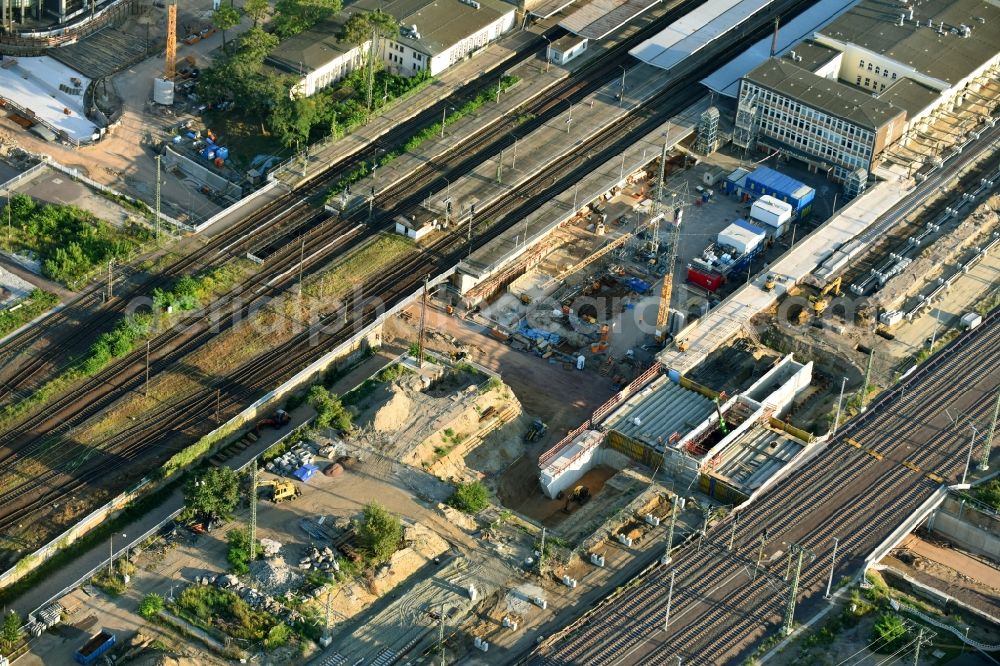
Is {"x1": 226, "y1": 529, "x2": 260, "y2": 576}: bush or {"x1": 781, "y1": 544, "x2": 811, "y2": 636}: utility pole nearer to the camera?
{"x1": 781, "y1": 544, "x2": 811, "y2": 636}: utility pole

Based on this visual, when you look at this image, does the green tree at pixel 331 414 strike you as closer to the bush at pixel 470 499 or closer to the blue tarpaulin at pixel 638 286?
the bush at pixel 470 499

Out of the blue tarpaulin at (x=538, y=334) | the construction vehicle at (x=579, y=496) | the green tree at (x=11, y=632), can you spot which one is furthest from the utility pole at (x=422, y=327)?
the green tree at (x=11, y=632)

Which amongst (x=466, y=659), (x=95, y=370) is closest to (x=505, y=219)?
(x=95, y=370)

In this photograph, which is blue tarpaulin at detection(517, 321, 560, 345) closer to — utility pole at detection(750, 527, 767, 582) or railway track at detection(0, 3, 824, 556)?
railway track at detection(0, 3, 824, 556)

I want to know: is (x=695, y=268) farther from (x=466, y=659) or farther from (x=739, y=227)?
(x=466, y=659)

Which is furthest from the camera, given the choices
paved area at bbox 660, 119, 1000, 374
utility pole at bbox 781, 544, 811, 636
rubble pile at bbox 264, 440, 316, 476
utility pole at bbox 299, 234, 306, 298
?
utility pole at bbox 299, 234, 306, 298

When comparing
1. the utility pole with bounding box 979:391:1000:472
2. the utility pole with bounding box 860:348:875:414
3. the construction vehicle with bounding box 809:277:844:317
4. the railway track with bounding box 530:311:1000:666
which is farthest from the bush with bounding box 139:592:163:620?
the construction vehicle with bounding box 809:277:844:317
